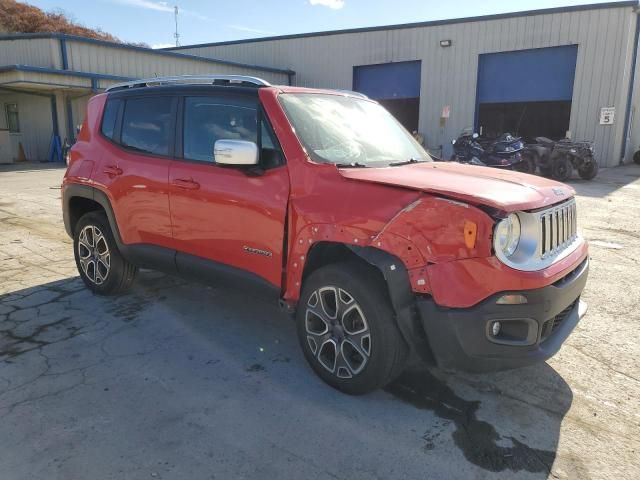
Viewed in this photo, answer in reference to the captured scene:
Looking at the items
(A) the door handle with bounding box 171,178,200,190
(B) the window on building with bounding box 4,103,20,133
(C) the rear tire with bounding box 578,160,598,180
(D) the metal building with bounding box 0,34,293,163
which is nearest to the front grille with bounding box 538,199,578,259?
(A) the door handle with bounding box 171,178,200,190

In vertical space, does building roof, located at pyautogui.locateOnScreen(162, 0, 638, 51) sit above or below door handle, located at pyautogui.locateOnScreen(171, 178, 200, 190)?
above

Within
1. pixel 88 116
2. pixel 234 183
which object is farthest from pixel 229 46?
pixel 234 183

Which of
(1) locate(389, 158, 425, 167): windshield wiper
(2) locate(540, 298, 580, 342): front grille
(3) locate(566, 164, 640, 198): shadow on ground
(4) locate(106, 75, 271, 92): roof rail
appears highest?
(4) locate(106, 75, 271, 92): roof rail

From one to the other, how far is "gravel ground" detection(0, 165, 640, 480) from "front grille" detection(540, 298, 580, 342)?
48 cm

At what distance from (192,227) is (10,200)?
29.4ft

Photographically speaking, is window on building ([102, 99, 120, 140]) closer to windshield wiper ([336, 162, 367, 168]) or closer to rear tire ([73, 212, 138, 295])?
rear tire ([73, 212, 138, 295])

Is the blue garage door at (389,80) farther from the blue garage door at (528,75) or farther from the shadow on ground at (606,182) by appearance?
the shadow on ground at (606,182)

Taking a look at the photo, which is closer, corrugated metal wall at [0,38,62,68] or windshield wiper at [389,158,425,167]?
windshield wiper at [389,158,425,167]

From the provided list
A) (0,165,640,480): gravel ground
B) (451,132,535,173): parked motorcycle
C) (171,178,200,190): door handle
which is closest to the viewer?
(0,165,640,480): gravel ground

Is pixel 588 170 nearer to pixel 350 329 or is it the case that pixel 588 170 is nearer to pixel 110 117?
pixel 110 117

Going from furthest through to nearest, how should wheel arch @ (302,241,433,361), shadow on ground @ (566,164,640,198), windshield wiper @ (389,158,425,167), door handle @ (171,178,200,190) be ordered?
shadow on ground @ (566,164,640,198)
door handle @ (171,178,200,190)
windshield wiper @ (389,158,425,167)
wheel arch @ (302,241,433,361)

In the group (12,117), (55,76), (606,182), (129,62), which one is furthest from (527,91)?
(12,117)

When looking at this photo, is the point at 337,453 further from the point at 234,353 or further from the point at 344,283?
the point at 234,353

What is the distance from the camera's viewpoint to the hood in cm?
267
